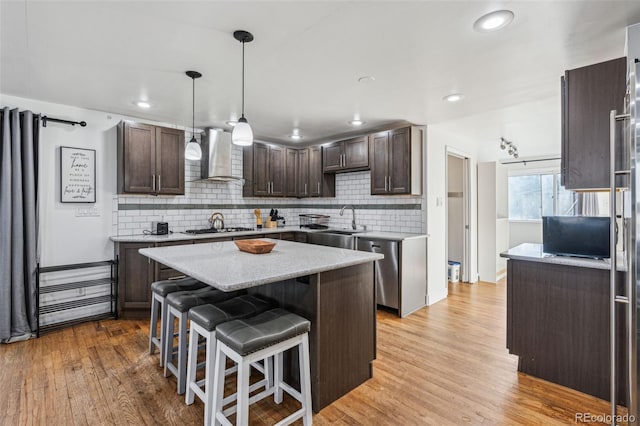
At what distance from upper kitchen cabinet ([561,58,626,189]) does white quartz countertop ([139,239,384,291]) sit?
146 centimetres

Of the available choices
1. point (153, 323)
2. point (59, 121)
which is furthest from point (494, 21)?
point (59, 121)

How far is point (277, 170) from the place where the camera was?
516 cm

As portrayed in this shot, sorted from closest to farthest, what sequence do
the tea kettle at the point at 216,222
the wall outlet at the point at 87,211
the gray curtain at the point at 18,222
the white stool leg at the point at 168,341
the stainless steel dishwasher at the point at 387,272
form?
the white stool leg at the point at 168,341 → the gray curtain at the point at 18,222 → the wall outlet at the point at 87,211 → the stainless steel dishwasher at the point at 387,272 → the tea kettle at the point at 216,222

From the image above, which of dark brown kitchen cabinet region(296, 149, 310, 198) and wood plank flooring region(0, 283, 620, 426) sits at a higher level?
dark brown kitchen cabinet region(296, 149, 310, 198)

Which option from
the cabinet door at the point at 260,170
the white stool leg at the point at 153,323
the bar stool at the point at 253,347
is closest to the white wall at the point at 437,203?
the cabinet door at the point at 260,170

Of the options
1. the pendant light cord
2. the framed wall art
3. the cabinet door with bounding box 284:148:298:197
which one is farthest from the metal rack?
the cabinet door with bounding box 284:148:298:197

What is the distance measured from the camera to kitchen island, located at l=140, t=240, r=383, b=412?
6.13ft

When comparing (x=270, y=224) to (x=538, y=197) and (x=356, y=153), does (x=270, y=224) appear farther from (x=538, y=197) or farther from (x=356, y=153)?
(x=538, y=197)

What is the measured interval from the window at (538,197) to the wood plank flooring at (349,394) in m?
4.19

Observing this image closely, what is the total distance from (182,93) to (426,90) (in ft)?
7.85

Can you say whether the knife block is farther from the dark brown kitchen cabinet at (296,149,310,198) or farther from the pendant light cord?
the pendant light cord

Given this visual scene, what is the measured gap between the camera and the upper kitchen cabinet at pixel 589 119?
1.96 meters

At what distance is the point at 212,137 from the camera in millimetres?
4246

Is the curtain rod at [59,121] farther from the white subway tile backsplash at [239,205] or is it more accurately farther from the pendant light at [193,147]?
the pendant light at [193,147]
